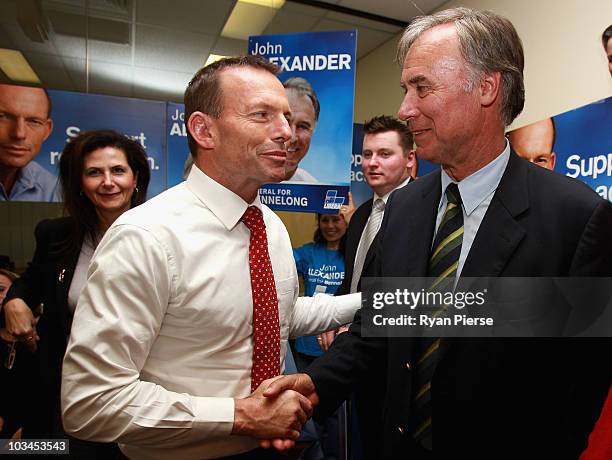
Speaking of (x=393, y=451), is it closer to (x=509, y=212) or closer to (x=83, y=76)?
(x=509, y=212)

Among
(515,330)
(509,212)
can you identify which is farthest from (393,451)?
(509,212)

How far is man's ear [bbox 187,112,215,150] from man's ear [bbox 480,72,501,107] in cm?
75

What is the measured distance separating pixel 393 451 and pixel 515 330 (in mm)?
461

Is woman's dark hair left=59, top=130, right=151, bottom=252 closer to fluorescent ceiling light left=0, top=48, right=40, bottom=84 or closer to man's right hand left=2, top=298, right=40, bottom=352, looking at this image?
man's right hand left=2, top=298, right=40, bottom=352

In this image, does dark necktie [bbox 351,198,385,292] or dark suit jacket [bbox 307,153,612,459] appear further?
dark necktie [bbox 351,198,385,292]

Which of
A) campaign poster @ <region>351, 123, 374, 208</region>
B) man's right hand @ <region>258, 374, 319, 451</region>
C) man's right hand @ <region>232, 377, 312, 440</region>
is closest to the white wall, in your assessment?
campaign poster @ <region>351, 123, 374, 208</region>

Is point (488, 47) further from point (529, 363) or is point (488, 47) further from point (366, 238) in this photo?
point (366, 238)

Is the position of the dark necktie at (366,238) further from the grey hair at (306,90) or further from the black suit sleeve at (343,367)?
the black suit sleeve at (343,367)

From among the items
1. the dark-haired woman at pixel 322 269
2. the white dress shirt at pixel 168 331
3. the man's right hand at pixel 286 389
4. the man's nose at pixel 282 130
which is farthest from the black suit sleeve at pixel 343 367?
the dark-haired woman at pixel 322 269

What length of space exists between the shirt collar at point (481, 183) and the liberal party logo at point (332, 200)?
126 centimetres

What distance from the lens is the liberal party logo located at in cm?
241

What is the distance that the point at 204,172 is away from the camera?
1.32m

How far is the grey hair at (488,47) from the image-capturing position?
1140 millimetres

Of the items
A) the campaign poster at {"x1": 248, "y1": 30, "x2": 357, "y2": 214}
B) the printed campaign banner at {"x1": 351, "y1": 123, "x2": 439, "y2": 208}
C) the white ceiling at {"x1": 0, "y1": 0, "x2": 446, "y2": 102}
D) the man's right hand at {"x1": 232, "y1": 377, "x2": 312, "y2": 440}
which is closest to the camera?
the man's right hand at {"x1": 232, "y1": 377, "x2": 312, "y2": 440}
